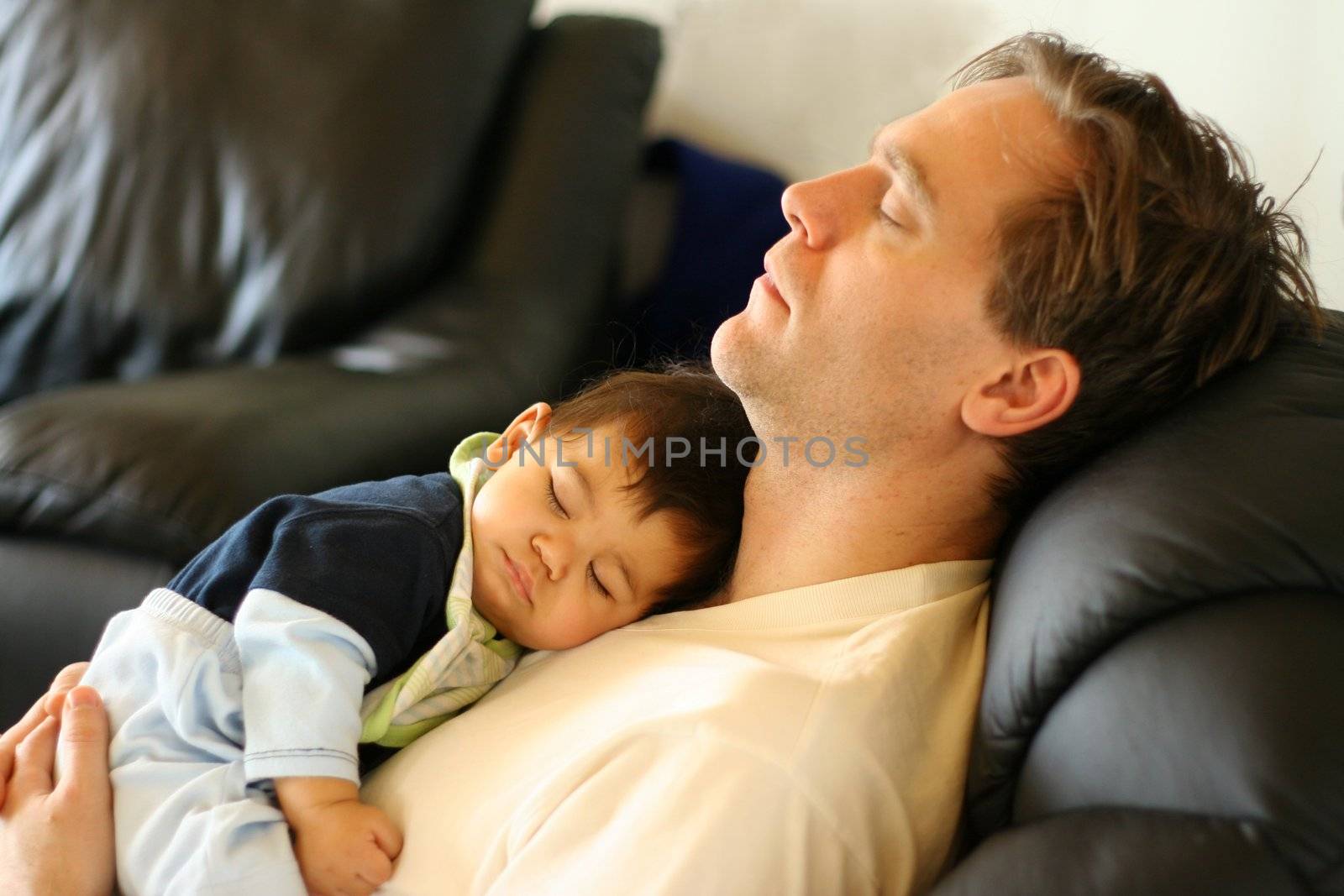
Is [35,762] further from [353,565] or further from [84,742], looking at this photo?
[353,565]

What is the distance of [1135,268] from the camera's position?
104 cm

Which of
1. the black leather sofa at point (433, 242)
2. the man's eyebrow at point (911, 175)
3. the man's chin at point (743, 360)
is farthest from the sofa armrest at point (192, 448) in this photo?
the man's eyebrow at point (911, 175)

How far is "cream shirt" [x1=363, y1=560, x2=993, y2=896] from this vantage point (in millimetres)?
862

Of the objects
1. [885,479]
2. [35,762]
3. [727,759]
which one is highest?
[885,479]

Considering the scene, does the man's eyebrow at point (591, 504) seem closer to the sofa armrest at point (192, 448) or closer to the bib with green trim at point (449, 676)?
the bib with green trim at point (449, 676)

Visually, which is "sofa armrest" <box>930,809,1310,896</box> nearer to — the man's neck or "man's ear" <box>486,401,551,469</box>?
the man's neck

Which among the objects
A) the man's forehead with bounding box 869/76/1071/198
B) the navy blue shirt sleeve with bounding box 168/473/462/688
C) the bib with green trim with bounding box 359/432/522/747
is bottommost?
the bib with green trim with bounding box 359/432/522/747

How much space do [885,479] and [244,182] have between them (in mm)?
1442

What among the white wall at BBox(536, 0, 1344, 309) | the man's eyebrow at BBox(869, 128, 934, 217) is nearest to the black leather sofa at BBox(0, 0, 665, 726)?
the white wall at BBox(536, 0, 1344, 309)

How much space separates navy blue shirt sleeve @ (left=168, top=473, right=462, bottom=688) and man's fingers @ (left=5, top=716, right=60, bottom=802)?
0.60ft

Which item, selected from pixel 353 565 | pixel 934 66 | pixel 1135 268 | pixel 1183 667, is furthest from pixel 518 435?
pixel 934 66

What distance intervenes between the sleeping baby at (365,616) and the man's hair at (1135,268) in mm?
388

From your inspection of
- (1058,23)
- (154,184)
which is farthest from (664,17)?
(154,184)

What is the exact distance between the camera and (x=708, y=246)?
2.20m
